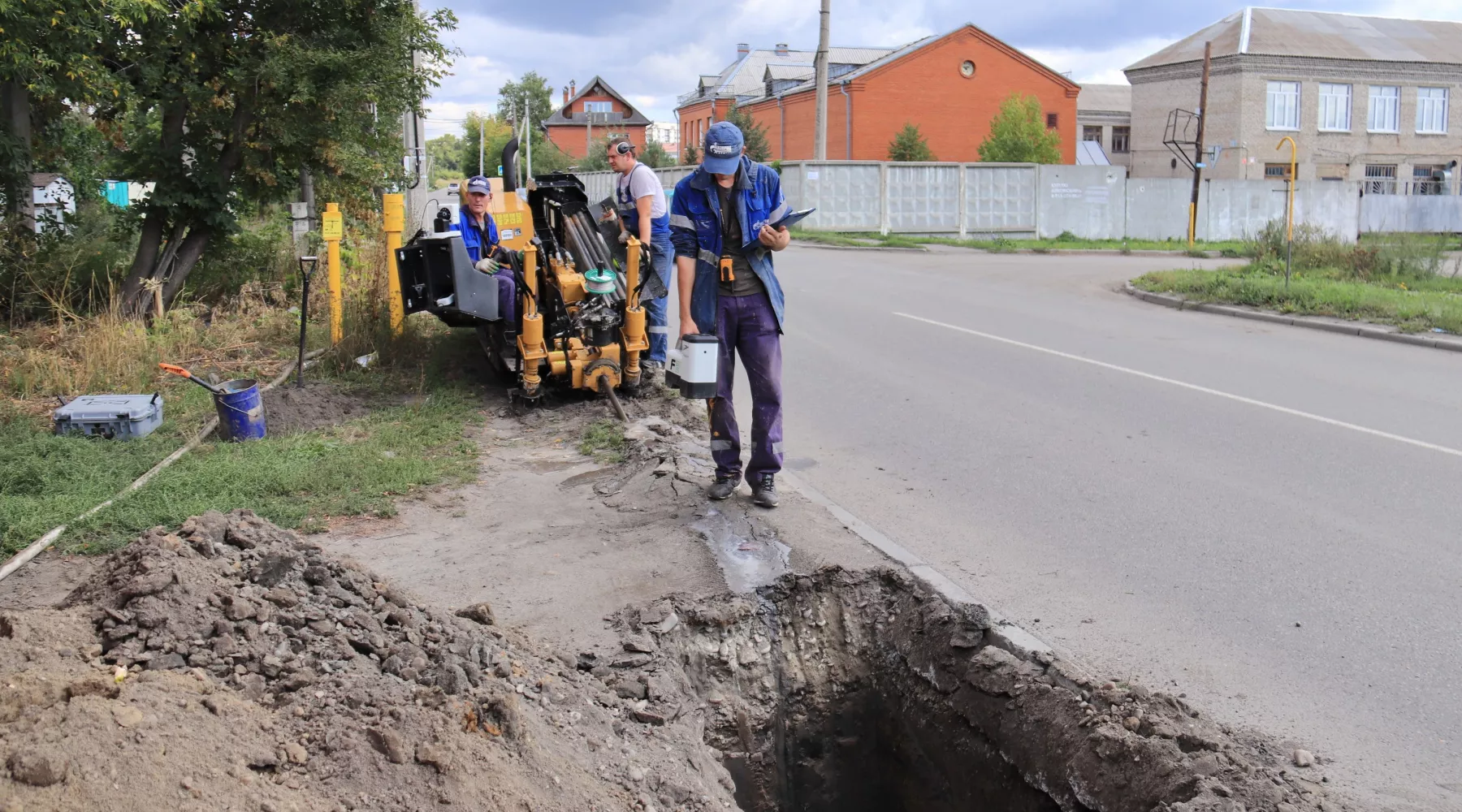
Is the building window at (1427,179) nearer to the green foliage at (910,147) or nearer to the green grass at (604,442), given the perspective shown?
the green foliage at (910,147)

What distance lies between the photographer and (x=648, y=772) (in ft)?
11.8

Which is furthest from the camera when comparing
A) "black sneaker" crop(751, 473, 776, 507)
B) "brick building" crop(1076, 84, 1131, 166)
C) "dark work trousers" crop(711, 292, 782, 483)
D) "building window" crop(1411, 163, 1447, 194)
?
"brick building" crop(1076, 84, 1131, 166)

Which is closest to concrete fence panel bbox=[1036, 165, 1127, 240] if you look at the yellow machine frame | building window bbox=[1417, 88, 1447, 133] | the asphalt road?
the asphalt road

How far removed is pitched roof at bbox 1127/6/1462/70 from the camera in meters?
50.5

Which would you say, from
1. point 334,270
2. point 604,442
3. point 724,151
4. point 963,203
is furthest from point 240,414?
point 963,203

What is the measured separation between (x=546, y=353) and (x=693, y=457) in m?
1.92

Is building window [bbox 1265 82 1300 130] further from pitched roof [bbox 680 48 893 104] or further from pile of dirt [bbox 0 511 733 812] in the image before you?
pile of dirt [bbox 0 511 733 812]

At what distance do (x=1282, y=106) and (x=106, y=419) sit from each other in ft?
174

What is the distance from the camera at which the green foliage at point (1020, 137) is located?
151 ft

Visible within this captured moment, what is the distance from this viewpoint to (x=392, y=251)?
9.95m

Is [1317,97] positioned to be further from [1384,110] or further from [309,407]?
[309,407]

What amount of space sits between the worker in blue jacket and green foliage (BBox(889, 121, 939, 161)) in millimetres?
44274

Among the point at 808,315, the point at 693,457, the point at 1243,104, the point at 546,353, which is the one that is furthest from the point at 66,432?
the point at 1243,104

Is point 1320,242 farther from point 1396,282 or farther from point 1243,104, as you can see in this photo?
point 1243,104
